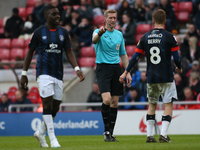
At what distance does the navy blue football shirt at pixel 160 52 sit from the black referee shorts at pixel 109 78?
1.25 metres

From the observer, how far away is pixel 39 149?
6727mm

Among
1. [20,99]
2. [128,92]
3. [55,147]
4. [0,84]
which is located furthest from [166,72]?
[0,84]

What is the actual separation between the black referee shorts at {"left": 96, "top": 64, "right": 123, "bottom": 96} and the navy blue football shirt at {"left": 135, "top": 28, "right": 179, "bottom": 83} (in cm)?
125

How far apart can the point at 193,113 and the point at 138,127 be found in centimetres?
163

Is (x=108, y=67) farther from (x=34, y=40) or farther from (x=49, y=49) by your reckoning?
(x=34, y=40)

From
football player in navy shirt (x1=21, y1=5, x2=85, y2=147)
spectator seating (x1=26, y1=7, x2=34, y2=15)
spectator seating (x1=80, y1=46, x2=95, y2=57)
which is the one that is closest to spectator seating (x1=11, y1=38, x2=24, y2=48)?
spectator seating (x1=26, y1=7, x2=34, y2=15)

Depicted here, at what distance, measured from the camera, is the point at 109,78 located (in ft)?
27.5

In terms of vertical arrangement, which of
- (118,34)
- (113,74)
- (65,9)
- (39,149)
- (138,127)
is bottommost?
(138,127)

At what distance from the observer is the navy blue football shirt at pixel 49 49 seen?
711 cm

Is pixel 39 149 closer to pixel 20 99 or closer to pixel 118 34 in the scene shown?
pixel 118 34

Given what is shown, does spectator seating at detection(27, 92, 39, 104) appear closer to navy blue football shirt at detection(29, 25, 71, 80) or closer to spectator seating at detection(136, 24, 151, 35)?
spectator seating at detection(136, 24, 151, 35)

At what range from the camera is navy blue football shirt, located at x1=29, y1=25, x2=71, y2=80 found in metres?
7.11

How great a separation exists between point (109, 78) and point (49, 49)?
1.70 meters

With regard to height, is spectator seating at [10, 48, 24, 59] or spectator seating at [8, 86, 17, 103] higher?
spectator seating at [10, 48, 24, 59]
